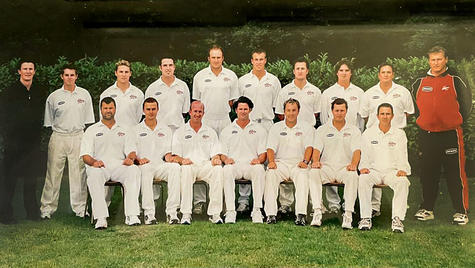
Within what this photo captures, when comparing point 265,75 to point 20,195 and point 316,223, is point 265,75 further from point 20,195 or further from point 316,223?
point 20,195

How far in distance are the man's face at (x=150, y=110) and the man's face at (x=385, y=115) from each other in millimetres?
1677

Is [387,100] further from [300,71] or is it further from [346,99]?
[300,71]

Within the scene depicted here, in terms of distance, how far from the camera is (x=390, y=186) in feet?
15.2

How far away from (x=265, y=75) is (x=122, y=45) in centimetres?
111

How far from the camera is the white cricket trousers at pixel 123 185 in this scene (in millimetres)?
4664

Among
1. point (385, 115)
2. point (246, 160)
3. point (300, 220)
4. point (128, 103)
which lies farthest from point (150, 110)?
point (385, 115)

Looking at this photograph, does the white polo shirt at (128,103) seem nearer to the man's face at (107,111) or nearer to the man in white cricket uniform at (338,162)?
the man's face at (107,111)

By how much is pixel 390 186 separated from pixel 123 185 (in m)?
1.97

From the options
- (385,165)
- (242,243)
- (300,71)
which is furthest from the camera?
(300,71)

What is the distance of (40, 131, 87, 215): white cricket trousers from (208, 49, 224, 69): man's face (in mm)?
1121

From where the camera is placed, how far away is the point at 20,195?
475cm

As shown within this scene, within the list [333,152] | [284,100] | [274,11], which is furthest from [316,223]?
[274,11]

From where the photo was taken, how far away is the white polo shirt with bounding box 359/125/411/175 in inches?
182

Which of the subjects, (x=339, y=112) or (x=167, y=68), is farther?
(x=167, y=68)
